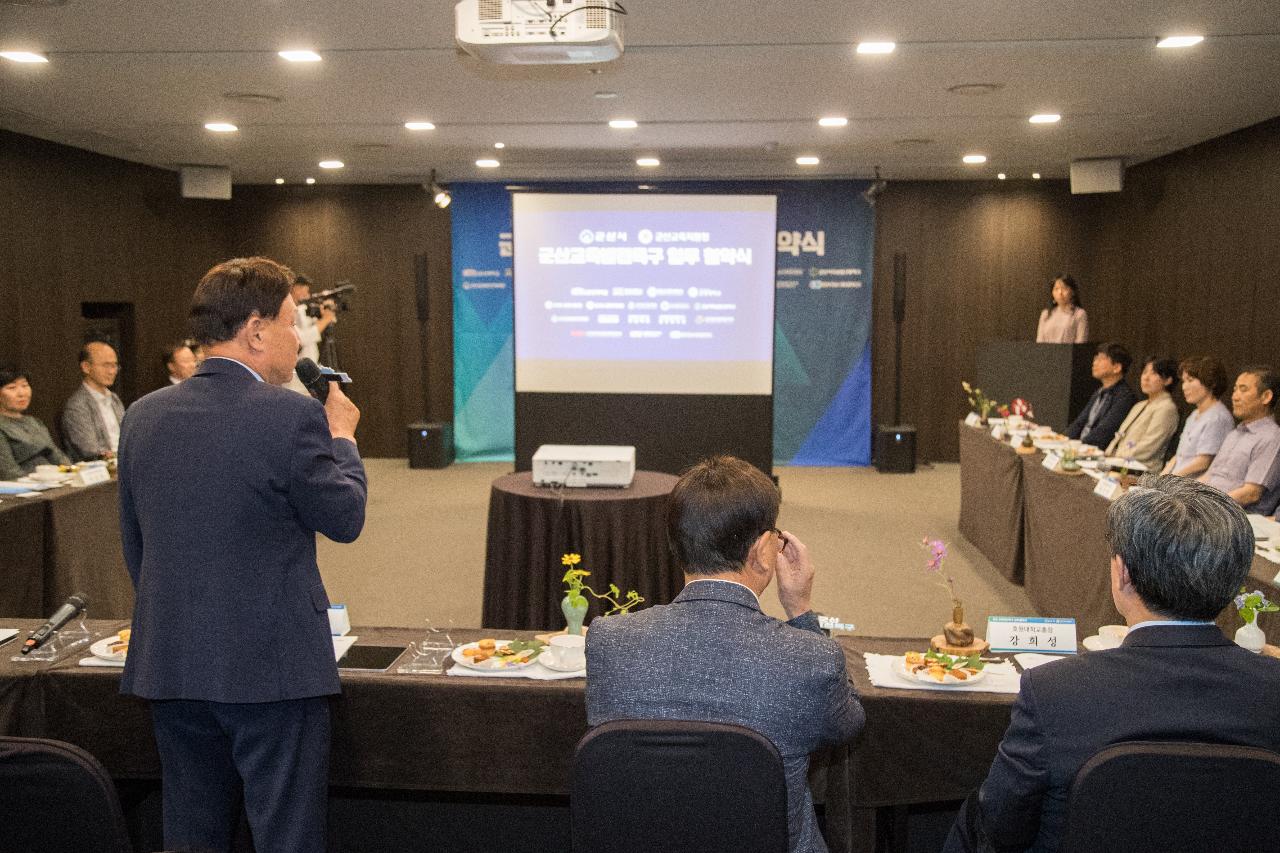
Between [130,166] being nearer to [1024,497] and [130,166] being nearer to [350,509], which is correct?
[1024,497]

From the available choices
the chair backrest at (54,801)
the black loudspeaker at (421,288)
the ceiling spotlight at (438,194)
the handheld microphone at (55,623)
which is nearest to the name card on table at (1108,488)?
the handheld microphone at (55,623)

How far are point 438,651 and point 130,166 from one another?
302 inches

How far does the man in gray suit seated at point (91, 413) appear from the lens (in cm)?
573

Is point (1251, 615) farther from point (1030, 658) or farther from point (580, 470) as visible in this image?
point (580, 470)

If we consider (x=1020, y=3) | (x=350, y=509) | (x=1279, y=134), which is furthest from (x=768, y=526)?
(x=1279, y=134)

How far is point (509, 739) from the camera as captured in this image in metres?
2.30

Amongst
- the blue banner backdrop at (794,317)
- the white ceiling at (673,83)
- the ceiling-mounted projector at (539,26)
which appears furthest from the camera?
the blue banner backdrop at (794,317)

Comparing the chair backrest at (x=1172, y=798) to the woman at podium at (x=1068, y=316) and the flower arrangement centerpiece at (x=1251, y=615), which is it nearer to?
the flower arrangement centerpiece at (x=1251, y=615)

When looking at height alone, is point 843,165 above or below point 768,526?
above

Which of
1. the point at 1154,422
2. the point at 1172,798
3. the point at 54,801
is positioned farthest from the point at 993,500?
the point at 54,801

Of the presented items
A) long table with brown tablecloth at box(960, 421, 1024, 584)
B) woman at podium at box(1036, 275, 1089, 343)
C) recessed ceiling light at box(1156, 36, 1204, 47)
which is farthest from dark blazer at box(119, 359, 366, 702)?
woman at podium at box(1036, 275, 1089, 343)

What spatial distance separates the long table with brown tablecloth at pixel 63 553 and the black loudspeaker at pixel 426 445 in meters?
4.49

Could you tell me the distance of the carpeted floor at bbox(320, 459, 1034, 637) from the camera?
5.22 meters

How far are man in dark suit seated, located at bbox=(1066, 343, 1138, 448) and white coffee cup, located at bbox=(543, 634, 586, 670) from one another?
516cm
